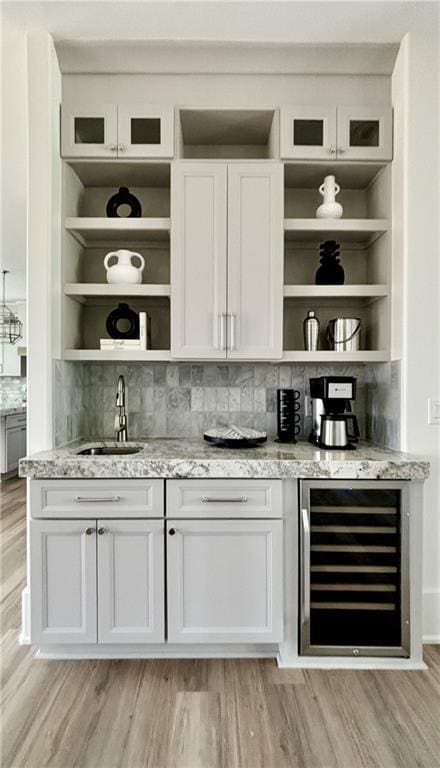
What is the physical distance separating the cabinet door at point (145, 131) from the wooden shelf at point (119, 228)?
338 millimetres

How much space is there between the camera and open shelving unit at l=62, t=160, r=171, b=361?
2.41 m

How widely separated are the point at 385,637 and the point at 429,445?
3.06 ft

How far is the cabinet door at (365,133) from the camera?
236 cm

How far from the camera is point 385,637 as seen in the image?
206cm

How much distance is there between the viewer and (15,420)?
253 inches

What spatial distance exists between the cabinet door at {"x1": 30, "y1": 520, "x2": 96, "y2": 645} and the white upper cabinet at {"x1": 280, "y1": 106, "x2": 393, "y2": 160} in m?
2.17

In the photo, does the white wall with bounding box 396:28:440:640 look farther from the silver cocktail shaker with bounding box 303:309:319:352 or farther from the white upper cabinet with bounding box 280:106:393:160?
the silver cocktail shaker with bounding box 303:309:319:352

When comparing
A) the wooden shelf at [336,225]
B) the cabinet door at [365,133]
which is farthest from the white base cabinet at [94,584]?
the cabinet door at [365,133]

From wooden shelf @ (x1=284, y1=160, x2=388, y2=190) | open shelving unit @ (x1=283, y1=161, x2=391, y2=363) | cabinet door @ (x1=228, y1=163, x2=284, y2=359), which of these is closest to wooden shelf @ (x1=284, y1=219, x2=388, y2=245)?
open shelving unit @ (x1=283, y1=161, x2=391, y2=363)

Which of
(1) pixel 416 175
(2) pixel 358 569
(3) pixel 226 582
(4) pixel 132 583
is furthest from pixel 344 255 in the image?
(4) pixel 132 583

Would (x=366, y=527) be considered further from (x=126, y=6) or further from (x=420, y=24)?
(x=126, y=6)

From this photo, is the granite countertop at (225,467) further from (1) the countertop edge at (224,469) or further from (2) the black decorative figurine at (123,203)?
(2) the black decorative figurine at (123,203)

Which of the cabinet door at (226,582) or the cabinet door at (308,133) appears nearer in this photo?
the cabinet door at (226,582)

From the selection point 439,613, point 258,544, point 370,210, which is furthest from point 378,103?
point 439,613
